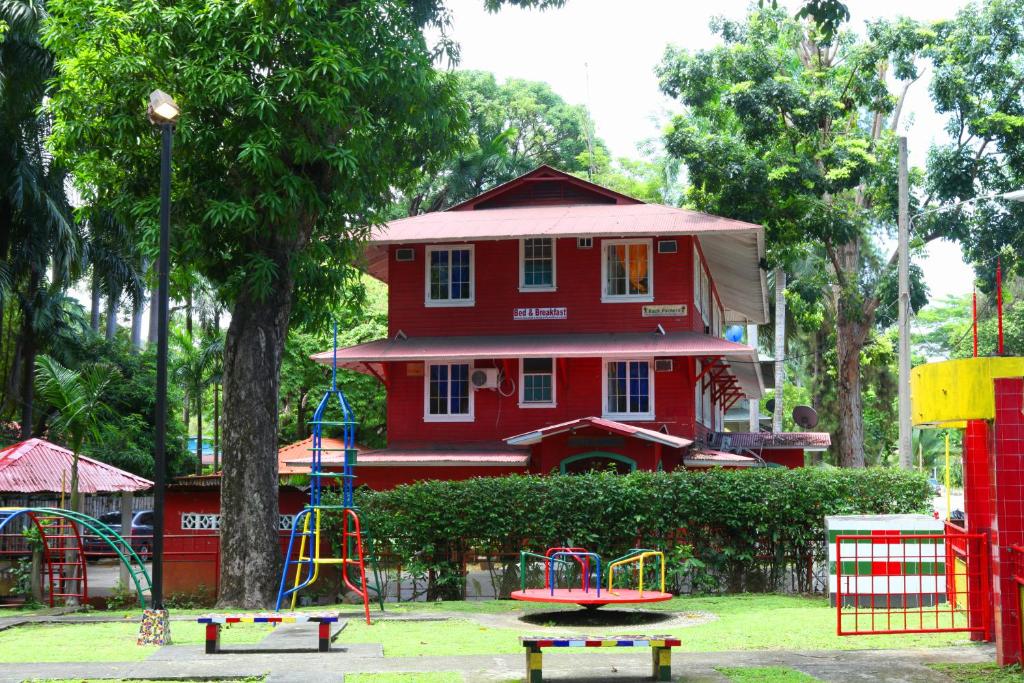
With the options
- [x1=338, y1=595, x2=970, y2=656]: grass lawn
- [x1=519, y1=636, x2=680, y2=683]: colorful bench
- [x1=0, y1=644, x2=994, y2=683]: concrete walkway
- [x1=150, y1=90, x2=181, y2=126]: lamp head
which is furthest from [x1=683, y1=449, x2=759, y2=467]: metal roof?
[x1=519, y1=636, x2=680, y2=683]: colorful bench

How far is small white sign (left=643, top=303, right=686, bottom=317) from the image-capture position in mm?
29312

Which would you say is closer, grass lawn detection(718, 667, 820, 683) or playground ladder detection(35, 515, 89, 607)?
grass lawn detection(718, 667, 820, 683)

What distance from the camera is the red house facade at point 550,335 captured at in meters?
28.5

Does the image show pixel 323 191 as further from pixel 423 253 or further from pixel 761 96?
pixel 761 96

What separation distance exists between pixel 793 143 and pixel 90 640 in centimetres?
2952

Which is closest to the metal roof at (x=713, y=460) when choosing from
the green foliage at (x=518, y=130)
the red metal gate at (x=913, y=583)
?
the red metal gate at (x=913, y=583)

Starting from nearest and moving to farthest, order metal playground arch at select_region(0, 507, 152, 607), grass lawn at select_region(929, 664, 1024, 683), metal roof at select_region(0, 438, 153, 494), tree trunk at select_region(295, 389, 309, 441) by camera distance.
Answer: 1. grass lawn at select_region(929, 664, 1024, 683)
2. metal playground arch at select_region(0, 507, 152, 607)
3. metal roof at select_region(0, 438, 153, 494)
4. tree trunk at select_region(295, 389, 309, 441)

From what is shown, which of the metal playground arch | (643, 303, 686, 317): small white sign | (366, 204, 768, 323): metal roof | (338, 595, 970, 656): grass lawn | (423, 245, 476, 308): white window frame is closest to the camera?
(338, 595, 970, 656): grass lawn

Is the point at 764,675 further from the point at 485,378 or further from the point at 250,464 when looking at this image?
the point at 485,378

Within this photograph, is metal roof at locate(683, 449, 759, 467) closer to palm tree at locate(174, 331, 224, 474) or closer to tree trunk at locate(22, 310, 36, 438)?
tree trunk at locate(22, 310, 36, 438)

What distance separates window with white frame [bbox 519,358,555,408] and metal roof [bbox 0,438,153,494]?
9.77 m

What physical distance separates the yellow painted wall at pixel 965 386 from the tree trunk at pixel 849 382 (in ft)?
96.6

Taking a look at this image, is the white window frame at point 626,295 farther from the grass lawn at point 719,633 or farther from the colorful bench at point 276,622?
the colorful bench at point 276,622

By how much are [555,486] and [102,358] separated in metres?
27.1
